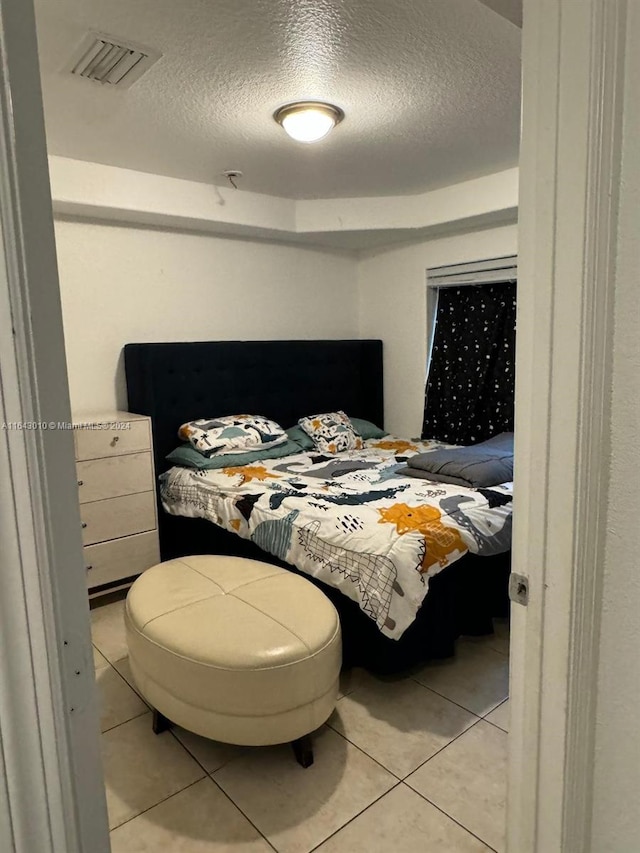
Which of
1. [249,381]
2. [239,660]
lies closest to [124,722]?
[239,660]

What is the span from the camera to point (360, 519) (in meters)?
2.26

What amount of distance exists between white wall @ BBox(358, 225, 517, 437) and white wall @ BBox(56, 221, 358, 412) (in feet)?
1.05

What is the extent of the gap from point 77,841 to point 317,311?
3.95 m

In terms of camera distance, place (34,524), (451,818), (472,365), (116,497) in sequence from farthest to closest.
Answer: (472,365) < (116,497) < (451,818) < (34,524)

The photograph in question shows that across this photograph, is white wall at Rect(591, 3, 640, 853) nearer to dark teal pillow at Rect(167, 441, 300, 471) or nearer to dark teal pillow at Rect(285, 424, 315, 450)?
dark teal pillow at Rect(167, 441, 300, 471)

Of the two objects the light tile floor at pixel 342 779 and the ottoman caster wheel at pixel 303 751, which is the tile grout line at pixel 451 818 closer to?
the light tile floor at pixel 342 779

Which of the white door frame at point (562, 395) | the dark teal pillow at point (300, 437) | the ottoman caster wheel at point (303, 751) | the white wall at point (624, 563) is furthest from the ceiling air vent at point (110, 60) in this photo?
the ottoman caster wheel at point (303, 751)

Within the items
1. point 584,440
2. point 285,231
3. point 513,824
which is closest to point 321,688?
point 513,824

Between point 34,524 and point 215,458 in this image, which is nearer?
point 34,524

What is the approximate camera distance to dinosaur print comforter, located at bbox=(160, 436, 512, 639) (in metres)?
2.04

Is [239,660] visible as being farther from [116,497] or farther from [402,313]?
[402,313]

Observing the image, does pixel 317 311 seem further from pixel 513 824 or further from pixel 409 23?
pixel 513 824

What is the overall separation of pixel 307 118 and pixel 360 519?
167cm

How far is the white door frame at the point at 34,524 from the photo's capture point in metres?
0.49
